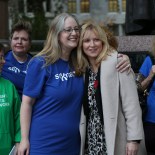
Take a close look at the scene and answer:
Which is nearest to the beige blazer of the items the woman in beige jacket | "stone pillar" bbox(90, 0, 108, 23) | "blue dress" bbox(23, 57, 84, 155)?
the woman in beige jacket

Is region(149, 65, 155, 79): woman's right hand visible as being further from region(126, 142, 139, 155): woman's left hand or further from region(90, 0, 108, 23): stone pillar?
region(90, 0, 108, 23): stone pillar

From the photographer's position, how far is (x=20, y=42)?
4.55 metres

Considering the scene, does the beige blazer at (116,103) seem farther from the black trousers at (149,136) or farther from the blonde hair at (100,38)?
the black trousers at (149,136)

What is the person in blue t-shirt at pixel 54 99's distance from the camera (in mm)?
3754

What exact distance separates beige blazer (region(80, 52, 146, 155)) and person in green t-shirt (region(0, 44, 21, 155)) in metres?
0.85

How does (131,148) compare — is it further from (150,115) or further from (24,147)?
(24,147)

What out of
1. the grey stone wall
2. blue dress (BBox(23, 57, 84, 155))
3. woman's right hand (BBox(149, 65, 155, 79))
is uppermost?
the grey stone wall

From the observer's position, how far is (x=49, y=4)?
3484cm

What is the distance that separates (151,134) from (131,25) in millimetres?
2773

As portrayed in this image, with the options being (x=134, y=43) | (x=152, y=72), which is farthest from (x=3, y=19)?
(x=152, y=72)

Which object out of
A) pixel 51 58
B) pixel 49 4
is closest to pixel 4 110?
pixel 51 58

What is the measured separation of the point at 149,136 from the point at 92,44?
92 centimetres

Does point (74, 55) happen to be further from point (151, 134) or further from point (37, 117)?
point (151, 134)

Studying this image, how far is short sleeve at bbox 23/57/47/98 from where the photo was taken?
3.76 metres
